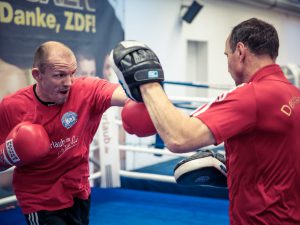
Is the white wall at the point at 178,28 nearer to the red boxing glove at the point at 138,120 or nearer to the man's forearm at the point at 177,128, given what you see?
the red boxing glove at the point at 138,120

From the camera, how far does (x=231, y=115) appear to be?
1.14m

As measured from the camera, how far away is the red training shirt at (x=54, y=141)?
68.8 inches

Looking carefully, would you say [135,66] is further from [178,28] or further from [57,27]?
[178,28]

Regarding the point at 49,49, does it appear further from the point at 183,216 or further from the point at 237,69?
the point at 183,216

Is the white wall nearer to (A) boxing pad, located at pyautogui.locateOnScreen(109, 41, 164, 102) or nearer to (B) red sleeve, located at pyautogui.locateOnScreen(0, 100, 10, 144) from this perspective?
(B) red sleeve, located at pyautogui.locateOnScreen(0, 100, 10, 144)

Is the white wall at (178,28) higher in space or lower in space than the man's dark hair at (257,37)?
higher

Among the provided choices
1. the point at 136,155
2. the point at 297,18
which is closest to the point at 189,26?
the point at 136,155

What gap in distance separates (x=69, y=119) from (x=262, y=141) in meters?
0.86

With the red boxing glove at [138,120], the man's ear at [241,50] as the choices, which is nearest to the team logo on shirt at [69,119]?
the red boxing glove at [138,120]

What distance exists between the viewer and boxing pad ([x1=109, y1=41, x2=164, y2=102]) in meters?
1.17

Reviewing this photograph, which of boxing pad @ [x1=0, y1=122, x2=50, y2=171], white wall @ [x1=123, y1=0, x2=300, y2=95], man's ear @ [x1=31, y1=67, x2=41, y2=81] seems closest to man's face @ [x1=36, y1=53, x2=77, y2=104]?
man's ear @ [x1=31, y1=67, x2=41, y2=81]

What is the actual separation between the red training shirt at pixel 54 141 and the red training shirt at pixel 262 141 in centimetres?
69

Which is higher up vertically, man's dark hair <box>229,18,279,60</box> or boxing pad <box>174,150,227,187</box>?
man's dark hair <box>229,18,279,60</box>

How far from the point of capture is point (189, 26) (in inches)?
243
